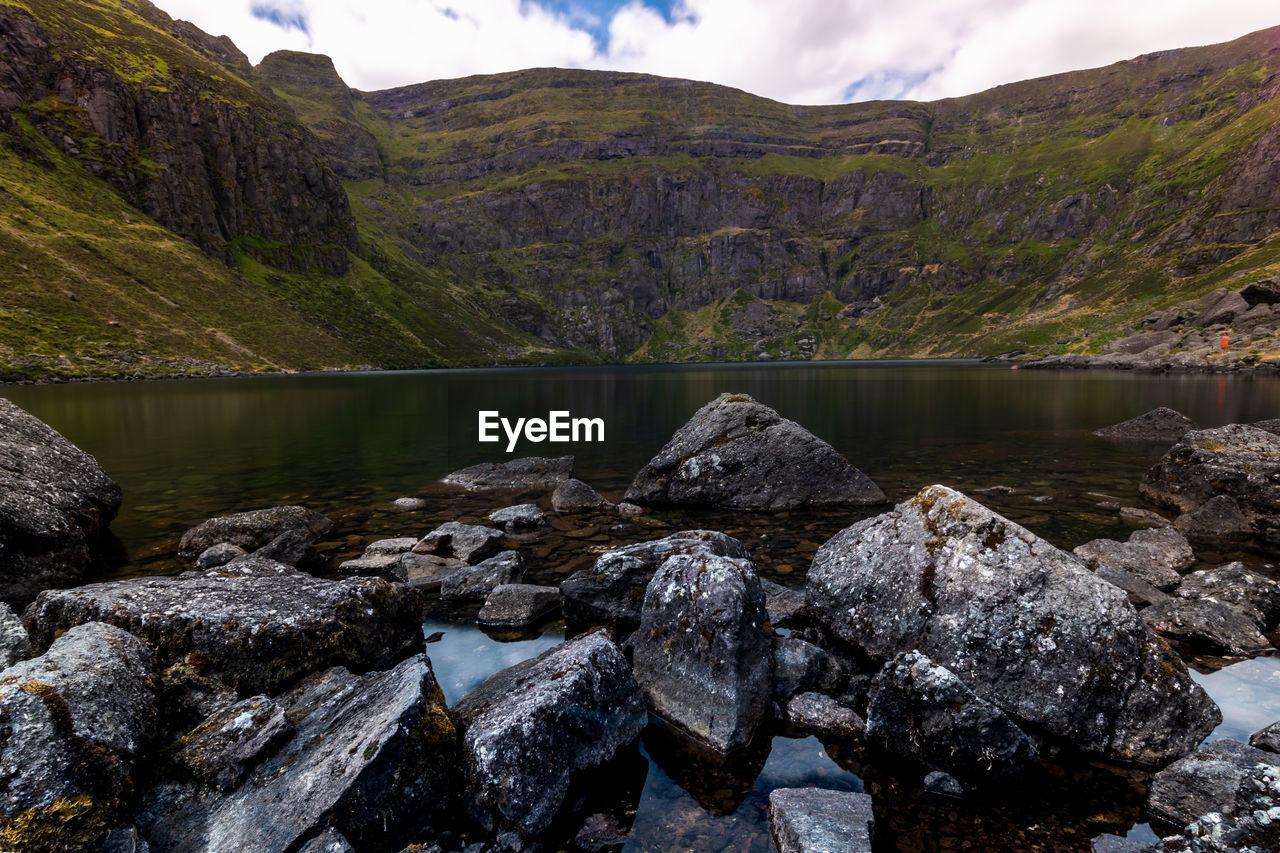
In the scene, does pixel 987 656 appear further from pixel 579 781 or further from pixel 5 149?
pixel 5 149

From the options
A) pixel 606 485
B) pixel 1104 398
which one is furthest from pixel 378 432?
pixel 1104 398

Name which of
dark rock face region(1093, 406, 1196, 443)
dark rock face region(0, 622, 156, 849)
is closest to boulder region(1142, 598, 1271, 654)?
dark rock face region(0, 622, 156, 849)

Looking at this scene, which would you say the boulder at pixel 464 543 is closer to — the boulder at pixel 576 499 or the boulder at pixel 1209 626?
the boulder at pixel 576 499

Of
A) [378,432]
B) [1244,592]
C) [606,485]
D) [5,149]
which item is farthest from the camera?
[5,149]

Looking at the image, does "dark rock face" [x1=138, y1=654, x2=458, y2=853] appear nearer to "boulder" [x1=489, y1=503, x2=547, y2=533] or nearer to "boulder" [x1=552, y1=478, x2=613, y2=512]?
"boulder" [x1=489, y1=503, x2=547, y2=533]
